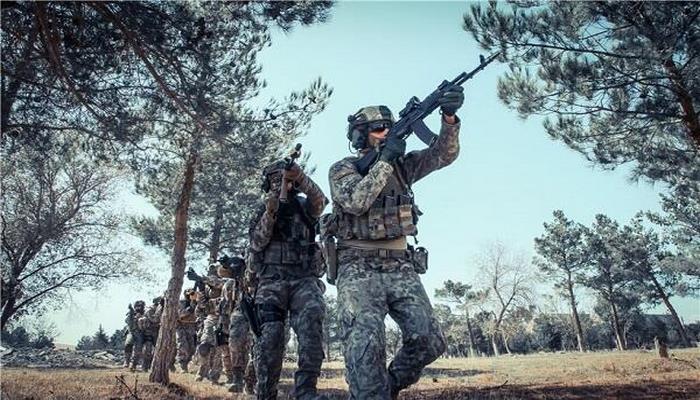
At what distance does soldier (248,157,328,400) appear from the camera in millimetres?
4195

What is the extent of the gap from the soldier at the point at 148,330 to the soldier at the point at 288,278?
11058 millimetres

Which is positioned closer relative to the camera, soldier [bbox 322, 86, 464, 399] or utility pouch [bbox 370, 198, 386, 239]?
soldier [bbox 322, 86, 464, 399]

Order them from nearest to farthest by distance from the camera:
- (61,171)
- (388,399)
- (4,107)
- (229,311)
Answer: (388,399)
(4,107)
(229,311)
(61,171)

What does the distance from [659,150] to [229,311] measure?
9957 millimetres

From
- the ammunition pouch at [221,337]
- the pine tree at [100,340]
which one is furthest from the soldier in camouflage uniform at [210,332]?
the pine tree at [100,340]

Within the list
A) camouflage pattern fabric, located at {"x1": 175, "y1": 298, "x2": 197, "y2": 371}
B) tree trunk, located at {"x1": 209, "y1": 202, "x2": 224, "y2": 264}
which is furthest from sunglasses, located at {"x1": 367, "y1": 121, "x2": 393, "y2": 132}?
tree trunk, located at {"x1": 209, "y1": 202, "x2": 224, "y2": 264}

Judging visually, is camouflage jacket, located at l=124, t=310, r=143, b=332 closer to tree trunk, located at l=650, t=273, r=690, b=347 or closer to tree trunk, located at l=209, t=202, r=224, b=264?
tree trunk, located at l=209, t=202, r=224, b=264

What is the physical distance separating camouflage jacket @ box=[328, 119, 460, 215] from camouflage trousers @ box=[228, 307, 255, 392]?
4244 millimetres

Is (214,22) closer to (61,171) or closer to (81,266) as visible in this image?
(61,171)

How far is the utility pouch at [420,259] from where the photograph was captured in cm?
352

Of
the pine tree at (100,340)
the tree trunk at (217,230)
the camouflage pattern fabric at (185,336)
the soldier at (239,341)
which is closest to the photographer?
the soldier at (239,341)

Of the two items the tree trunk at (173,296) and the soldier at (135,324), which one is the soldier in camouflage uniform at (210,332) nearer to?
the tree trunk at (173,296)

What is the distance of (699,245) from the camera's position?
29219 millimetres

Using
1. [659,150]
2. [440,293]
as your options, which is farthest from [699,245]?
[440,293]
